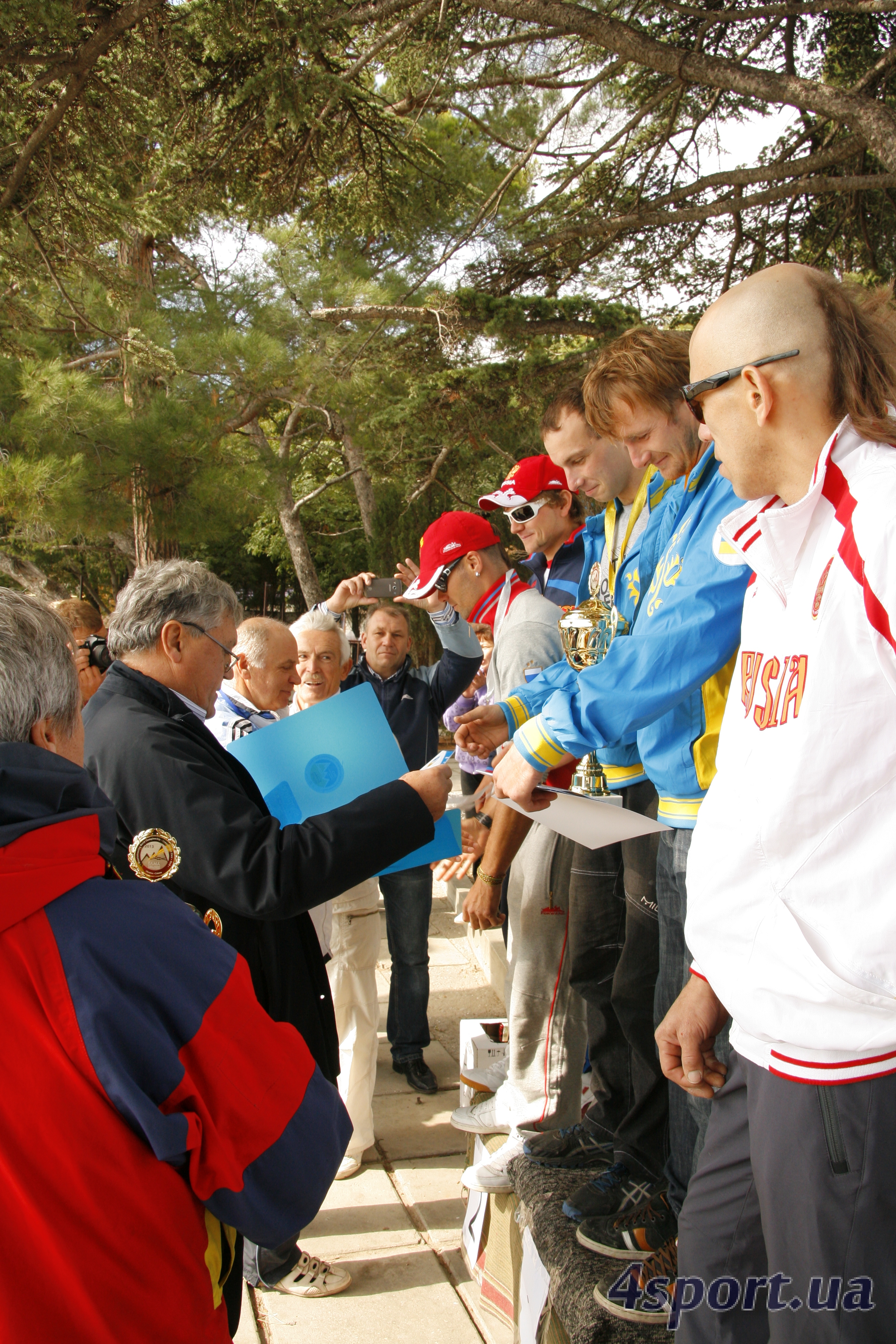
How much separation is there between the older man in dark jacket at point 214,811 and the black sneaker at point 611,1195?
0.69m

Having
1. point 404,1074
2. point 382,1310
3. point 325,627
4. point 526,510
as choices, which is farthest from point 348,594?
point 382,1310

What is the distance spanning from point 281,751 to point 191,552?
16.7 meters

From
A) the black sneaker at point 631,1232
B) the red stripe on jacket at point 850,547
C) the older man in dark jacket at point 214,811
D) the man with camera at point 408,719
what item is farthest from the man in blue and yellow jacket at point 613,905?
the man with camera at point 408,719

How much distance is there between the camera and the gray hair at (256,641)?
3.22 meters

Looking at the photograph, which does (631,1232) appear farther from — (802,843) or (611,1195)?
(802,843)

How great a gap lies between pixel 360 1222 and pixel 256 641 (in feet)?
6.68

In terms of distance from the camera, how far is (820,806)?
1.15 metres

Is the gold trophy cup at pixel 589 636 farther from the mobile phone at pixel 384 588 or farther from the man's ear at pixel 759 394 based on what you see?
the mobile phone at pixel 384 588

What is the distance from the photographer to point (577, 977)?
8.16ft

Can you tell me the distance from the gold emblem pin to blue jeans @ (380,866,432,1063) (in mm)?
2444

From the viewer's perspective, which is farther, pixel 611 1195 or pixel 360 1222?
pixel 360 1222

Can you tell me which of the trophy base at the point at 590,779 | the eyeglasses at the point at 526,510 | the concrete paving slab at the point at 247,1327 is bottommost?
the concrete paving slab at the point at 247,1327

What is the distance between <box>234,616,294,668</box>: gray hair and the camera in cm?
322

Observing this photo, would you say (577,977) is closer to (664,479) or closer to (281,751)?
(281,751)
